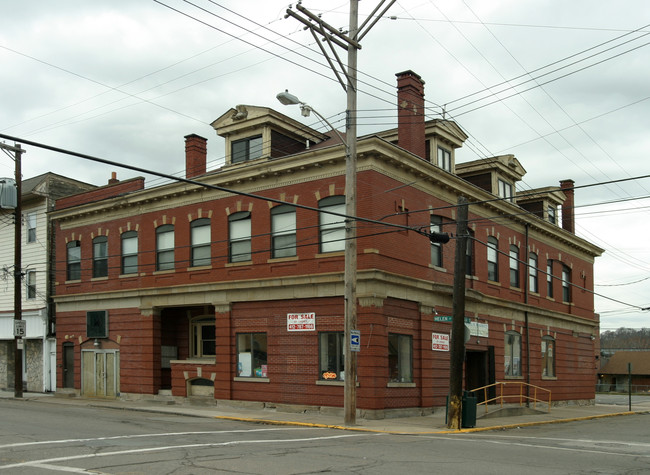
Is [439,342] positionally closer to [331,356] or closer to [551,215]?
[331,356]

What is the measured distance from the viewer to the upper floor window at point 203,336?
2911 cm

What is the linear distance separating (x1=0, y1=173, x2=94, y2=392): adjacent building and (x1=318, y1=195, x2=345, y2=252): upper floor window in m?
16.9

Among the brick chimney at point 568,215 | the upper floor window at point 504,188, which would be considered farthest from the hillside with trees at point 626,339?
the upper floor window at point 504,188

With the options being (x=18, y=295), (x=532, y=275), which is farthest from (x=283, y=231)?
(x=532, y=275)

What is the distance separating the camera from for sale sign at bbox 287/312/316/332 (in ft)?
78.5

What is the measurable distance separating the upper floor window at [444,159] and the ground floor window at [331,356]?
8636mm

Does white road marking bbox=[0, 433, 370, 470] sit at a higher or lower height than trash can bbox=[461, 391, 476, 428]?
higher

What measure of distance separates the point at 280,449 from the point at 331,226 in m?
11.0

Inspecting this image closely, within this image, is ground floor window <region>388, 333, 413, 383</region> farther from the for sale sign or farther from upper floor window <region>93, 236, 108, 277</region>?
upper floor window <region>93, 236, 108, 277</region>

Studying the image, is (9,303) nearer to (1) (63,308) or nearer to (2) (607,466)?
(1) (63,308)

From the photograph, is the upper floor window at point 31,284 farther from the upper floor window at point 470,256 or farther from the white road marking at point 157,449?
the white road marking at point 157,449

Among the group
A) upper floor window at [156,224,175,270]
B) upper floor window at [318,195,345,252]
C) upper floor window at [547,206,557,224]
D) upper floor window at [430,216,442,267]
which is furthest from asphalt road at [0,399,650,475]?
upper floor window at [547,206,557,224]

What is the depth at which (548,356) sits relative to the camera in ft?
117

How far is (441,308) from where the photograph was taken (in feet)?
85.9
